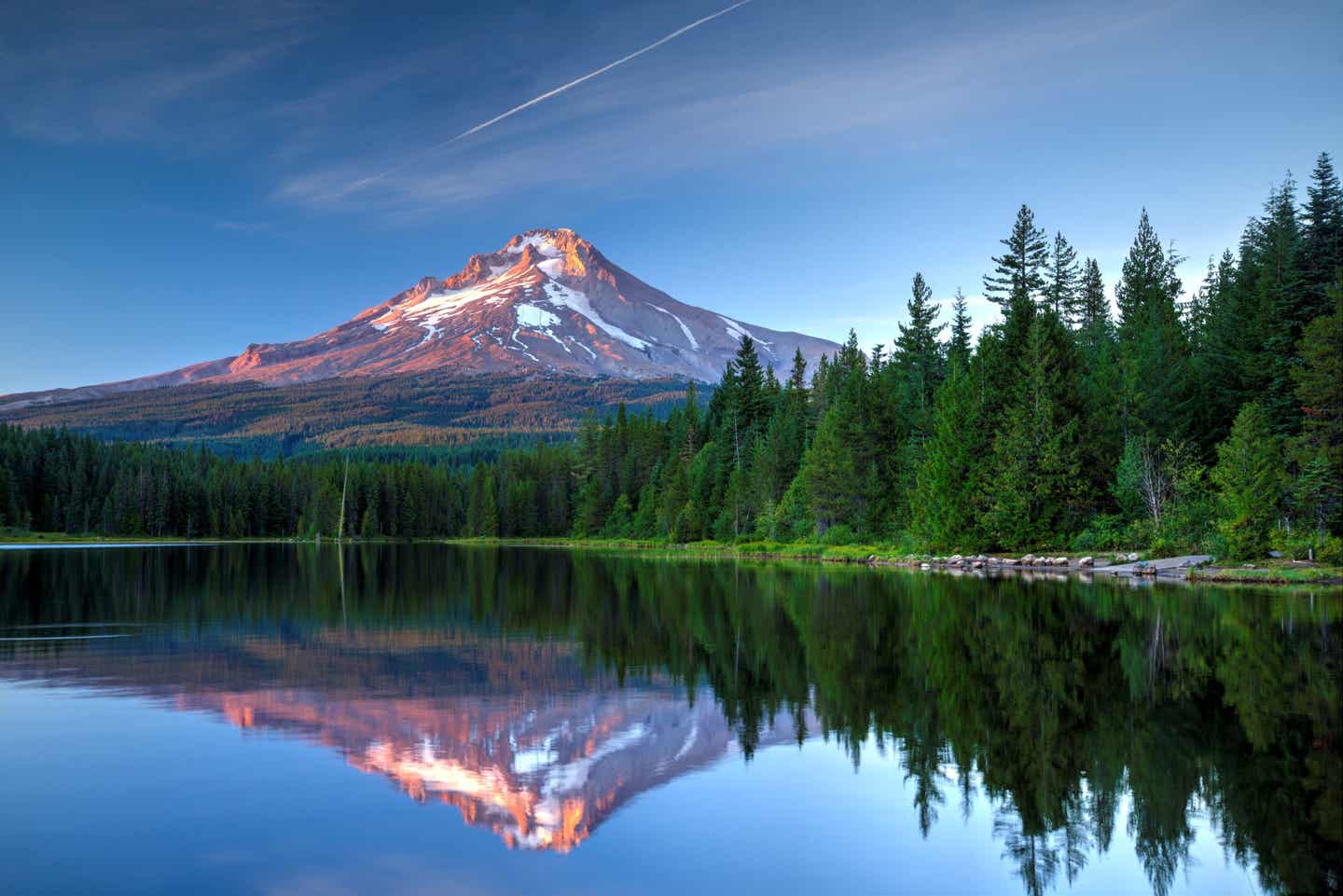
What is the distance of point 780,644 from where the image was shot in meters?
21.2

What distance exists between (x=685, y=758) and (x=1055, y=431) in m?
47.5

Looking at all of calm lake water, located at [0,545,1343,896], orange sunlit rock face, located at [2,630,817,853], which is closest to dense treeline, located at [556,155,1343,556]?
calm lake water, located at [0,545,1343,896]

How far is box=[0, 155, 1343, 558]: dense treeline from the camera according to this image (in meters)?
40.0

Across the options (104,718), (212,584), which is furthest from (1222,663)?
(212,584)

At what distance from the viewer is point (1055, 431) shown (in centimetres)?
5406

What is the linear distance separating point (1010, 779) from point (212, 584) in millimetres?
39936

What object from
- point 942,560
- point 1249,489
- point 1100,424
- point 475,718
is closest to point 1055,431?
point 1100,424

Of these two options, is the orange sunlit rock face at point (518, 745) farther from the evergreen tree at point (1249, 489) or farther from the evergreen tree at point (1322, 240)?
the evergreen tree at point (1322, 240)

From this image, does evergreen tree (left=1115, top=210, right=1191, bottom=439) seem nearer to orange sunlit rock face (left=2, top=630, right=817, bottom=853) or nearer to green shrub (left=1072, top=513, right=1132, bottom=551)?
green shrub (left=1072, top=513, right=1132, bottom=551)

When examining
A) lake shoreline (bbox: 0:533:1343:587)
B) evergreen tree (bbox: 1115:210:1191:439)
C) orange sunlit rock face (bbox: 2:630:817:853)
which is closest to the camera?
orange sunlit rock face (bbox: 2:630:817:853)

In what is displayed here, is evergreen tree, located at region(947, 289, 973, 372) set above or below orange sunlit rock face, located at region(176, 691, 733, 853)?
above

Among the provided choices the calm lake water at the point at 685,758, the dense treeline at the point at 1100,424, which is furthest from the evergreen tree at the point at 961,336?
the calm lake water at the point at 685,758

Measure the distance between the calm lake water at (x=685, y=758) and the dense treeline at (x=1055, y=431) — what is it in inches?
730

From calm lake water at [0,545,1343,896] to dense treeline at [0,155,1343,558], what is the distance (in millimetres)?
18538
